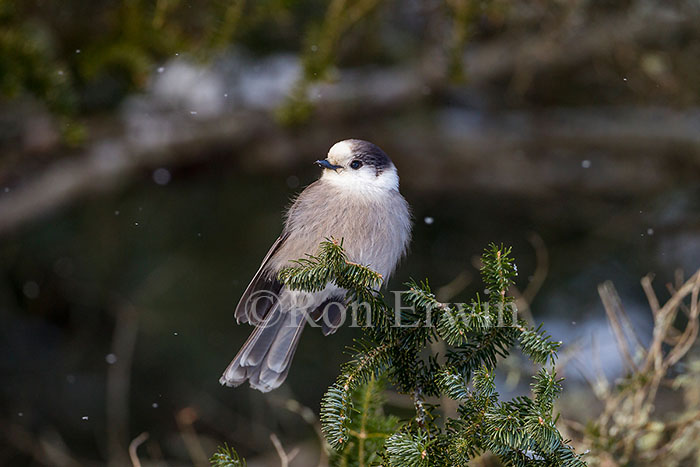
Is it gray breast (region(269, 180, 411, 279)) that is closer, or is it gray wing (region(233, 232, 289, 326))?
gray wing (region(233, 232, 289, 326))

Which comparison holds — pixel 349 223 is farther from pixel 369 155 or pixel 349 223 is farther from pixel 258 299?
pixel 258 299

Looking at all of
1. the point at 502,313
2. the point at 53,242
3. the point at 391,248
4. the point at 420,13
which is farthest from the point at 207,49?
the point at 53,242

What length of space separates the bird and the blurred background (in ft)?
2.47

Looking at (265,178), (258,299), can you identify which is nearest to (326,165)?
(258,299)

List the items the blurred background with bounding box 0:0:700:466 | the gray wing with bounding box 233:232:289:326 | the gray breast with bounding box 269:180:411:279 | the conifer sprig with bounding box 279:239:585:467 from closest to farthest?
1. the conifer sprig with bounding box 279:239:585:467
2. the gray wing with bounding box 233:232:289:326
3. the gray breast with bounding box 269:180:411:279
4. the blurred background with bounding box 0:0:700:466

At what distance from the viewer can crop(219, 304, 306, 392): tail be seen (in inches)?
50.1

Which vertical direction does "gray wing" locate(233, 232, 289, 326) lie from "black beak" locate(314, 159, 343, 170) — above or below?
below

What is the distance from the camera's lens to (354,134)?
2.77 metres

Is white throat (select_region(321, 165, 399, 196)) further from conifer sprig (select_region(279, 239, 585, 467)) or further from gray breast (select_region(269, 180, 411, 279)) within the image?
conifer sprig (select_region(279, 239, 585, 467))

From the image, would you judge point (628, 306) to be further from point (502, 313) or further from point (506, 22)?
point (502, 313)

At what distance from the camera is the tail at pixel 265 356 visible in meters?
1.27

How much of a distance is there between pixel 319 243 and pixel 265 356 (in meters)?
0.22

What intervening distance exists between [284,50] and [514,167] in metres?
1.10

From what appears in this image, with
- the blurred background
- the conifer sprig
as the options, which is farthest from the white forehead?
the blurred background
